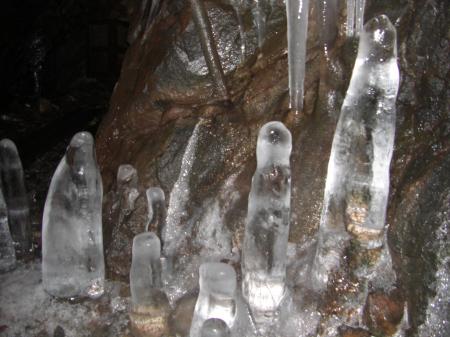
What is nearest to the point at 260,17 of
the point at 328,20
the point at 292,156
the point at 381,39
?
the point at 328,20

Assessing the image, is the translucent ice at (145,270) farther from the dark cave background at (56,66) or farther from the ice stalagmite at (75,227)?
the dark cave background at (56,66)

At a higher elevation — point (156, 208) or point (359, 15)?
point (359, 15)

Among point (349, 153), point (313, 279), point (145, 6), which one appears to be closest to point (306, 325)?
point (313, 279)

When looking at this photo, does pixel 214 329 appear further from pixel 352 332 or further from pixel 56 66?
pixel 56 66

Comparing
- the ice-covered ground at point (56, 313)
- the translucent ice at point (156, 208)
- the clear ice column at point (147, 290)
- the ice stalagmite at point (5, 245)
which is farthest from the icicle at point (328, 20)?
the ice stalagmite at point (5, 245)

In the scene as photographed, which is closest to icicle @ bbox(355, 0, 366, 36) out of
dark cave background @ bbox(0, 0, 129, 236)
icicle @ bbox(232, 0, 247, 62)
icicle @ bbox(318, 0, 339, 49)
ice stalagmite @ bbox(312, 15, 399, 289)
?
icicle @ bbox(318, 0, 339, 49)

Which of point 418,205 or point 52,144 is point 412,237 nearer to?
point 418,205
